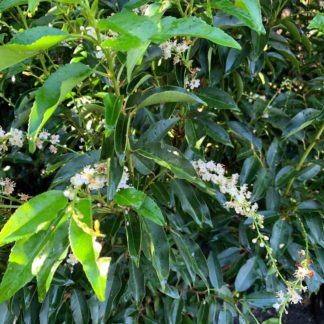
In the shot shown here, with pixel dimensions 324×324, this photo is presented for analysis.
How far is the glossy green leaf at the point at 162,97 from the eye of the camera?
831 mm

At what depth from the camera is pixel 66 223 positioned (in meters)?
0.71

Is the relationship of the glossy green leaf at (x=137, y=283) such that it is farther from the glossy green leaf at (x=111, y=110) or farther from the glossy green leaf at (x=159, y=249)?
the glossy green leaf at (x=111, y=110)

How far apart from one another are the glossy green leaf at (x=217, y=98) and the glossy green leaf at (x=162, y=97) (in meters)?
0.18

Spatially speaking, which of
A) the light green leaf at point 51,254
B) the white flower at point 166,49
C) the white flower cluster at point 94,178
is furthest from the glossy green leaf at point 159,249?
the white flower at point 166,49

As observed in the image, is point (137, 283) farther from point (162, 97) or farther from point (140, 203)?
point (162, 97)

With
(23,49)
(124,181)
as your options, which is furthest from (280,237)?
(23,49)

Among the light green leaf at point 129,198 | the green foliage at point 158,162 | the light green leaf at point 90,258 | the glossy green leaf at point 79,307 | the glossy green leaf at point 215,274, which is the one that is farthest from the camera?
the glossy green leaf at point 215,274

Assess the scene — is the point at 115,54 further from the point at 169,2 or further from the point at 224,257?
the point at 224,257

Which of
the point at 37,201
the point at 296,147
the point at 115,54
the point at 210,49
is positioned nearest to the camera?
the point at 37,201

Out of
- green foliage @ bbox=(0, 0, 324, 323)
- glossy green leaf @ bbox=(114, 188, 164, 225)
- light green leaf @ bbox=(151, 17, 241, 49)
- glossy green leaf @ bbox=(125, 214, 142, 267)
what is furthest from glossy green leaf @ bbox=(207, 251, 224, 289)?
light green leaf @ bbox=(151, 17, 241, 49)

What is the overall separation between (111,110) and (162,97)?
12 cm

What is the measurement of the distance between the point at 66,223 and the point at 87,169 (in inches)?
5.9

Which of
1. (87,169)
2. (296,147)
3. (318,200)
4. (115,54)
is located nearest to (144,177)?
(87,169)

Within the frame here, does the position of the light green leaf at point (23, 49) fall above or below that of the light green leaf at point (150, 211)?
above
